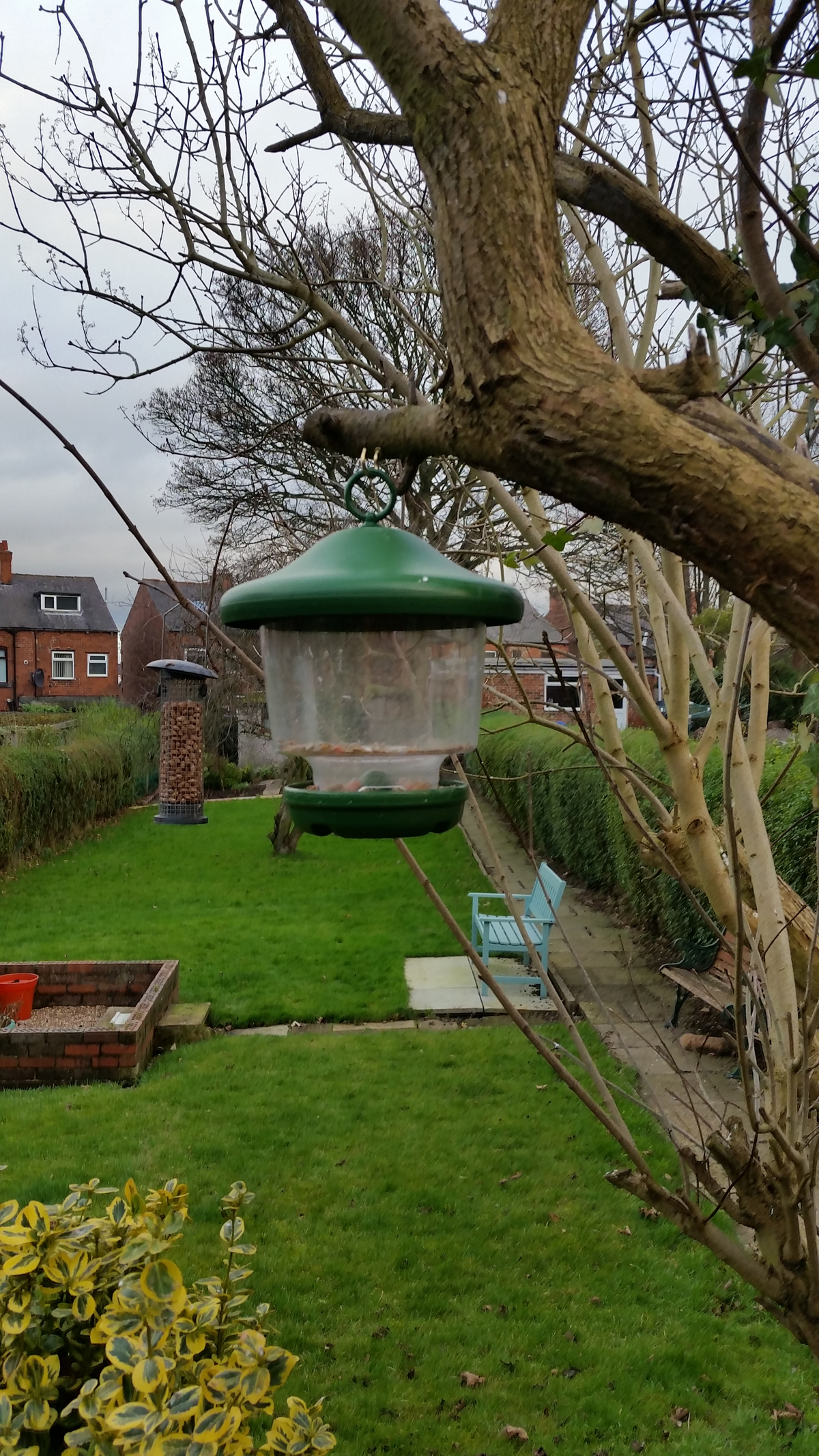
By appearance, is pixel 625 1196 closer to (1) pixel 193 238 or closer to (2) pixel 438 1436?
(2) pixel 438 1436

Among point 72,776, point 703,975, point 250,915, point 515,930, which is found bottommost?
point 250,915

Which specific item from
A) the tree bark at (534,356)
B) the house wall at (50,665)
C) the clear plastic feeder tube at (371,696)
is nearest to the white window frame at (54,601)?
the house wall at (50,665)

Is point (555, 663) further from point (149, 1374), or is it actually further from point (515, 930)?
point (515, 930)

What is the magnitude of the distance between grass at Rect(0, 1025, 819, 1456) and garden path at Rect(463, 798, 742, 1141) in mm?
359

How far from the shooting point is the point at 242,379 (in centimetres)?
1159

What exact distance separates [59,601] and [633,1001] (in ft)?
107

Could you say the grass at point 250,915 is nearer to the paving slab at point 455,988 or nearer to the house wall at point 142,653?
the paving slab at point 455,988

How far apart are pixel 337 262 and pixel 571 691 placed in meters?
9.87

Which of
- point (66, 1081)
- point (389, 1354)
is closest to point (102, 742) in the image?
point (66, 1081)

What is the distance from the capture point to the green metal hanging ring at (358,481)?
1409 millimetres

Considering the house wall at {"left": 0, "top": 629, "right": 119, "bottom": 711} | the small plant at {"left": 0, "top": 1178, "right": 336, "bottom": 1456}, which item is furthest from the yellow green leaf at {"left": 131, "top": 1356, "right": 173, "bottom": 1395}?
the house wall at {"left": 0, "top": 629, "right": 119, "bottom": 711}

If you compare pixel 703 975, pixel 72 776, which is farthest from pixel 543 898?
pixel 72 776

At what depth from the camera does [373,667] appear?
4.93 feet

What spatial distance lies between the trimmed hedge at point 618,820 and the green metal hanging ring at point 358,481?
1.31 meters
